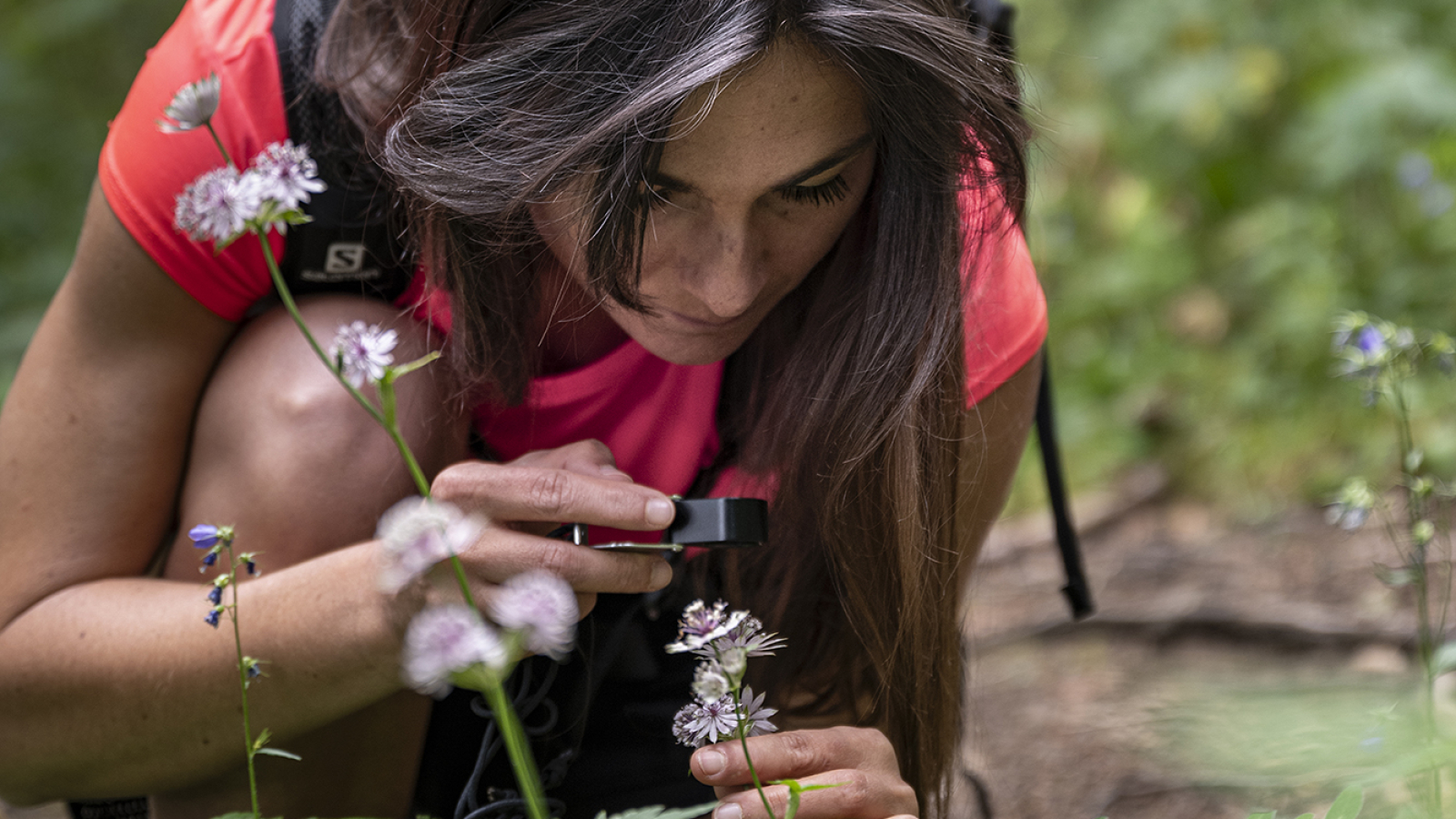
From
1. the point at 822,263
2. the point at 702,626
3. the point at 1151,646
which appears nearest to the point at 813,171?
the point at 822,263

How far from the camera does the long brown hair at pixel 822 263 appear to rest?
3.27ft

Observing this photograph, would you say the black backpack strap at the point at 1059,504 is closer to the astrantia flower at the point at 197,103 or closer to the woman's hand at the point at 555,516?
the woman's hand at the point at 555,516

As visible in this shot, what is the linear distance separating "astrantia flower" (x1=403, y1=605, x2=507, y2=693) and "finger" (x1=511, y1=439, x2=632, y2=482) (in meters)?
0.50

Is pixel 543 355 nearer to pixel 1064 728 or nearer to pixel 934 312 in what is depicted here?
A: pixel 934 312

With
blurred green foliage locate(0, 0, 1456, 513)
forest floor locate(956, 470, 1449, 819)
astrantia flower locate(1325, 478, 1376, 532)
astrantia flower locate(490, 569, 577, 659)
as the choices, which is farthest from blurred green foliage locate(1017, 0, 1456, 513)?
astrantia flower locate(490, 569, 577, 659)

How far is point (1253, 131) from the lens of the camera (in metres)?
3.47

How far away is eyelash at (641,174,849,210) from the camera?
105cm

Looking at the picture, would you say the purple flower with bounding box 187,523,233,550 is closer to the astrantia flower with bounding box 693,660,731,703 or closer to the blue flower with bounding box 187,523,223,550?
the blue flower with bounding box 187,523,223,550

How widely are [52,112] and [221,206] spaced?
4076 millimetres

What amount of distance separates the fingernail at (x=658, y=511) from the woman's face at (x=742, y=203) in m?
0.22

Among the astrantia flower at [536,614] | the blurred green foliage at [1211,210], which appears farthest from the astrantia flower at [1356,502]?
the blurred green foliage at [1211,210]

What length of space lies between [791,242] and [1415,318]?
7.74ft

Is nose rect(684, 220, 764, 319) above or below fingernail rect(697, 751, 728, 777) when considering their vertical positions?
above

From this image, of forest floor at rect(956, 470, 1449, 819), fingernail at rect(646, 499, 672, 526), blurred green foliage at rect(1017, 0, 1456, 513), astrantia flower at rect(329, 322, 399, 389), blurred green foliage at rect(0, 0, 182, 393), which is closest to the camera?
astrantia flower at rect(329, 322, 399, 389)
